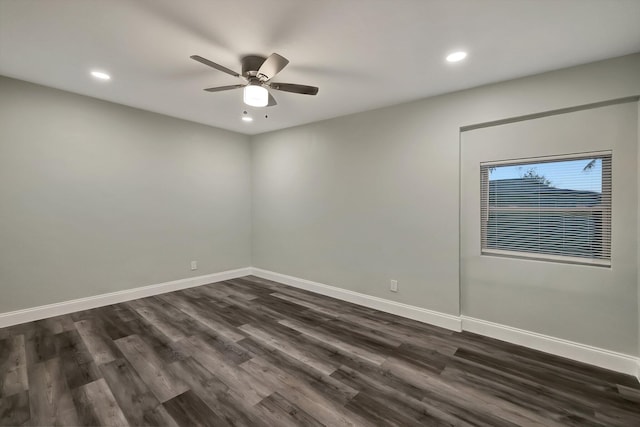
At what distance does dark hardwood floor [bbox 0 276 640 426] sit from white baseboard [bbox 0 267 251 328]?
142 mm

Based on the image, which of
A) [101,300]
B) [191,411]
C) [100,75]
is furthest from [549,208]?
[101,300]

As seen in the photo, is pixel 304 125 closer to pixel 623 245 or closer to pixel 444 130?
pixel 444 130

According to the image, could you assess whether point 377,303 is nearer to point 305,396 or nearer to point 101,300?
point 305,396

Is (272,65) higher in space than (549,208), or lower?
higher

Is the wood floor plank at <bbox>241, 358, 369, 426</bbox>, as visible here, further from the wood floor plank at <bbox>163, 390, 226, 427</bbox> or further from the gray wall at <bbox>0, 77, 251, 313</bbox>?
the gray wall at <bbox>0, 77, 251, 313</bbox>

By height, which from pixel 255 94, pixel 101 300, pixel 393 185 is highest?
pixel 255 94

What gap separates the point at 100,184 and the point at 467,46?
14.5 ft

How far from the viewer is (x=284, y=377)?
7.19 ft

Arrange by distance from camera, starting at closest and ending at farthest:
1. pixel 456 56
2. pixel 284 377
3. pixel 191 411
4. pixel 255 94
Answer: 1. pixel 191 411
2. pixel 284 377
3. pixel 456 56
4. pixel 255 94

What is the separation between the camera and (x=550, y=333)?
2.64m

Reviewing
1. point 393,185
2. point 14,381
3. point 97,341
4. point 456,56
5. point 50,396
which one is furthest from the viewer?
point 393,185

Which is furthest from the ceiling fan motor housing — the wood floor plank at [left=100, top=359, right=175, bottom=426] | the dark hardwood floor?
the wood floor plank at [left=100, top=359, right=175, bottom=426]

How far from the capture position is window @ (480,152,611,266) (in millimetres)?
2443

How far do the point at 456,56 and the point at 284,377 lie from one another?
303cm
